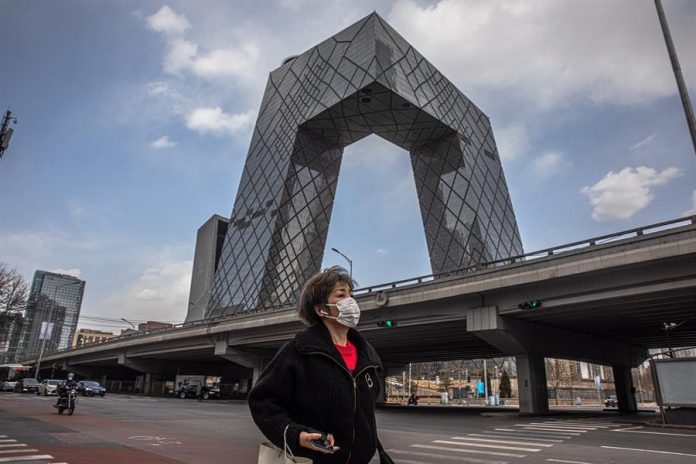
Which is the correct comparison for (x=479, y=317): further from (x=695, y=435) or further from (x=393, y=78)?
(x=393, y=78)

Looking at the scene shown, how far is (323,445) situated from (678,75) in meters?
13.1

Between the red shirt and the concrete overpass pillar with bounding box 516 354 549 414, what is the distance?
83.5ft

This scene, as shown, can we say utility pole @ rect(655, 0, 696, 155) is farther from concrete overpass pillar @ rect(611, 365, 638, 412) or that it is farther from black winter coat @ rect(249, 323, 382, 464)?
concrete overpass pillar @ rect(611, 365, 638, 412)

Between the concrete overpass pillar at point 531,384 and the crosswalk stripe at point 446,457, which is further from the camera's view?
the concrete overpass pillar at point 531,384

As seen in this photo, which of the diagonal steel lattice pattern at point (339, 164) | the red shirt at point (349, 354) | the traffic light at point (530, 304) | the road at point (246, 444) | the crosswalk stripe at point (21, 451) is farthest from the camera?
the diagonal steel lattice pattern at point (339, 164)

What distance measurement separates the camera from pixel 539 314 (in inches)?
913

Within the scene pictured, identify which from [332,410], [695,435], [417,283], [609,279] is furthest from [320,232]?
[332,410]

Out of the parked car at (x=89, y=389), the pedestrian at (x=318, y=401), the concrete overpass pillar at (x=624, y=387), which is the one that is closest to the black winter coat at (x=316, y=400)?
the pedestrian at (x=318, y=401)

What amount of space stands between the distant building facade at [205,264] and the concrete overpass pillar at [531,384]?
71599 mm

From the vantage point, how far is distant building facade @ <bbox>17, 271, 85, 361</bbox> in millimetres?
67963

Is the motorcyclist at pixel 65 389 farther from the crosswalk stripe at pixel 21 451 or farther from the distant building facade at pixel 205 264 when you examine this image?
the distant building facade at pixel 205 264

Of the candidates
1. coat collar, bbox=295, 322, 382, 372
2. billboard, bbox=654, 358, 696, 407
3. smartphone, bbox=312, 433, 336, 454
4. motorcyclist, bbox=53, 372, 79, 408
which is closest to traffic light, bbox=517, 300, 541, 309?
billboard, bbox=654, 358, 696, 407

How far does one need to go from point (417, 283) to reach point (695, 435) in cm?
1353

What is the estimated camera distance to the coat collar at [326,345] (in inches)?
108
